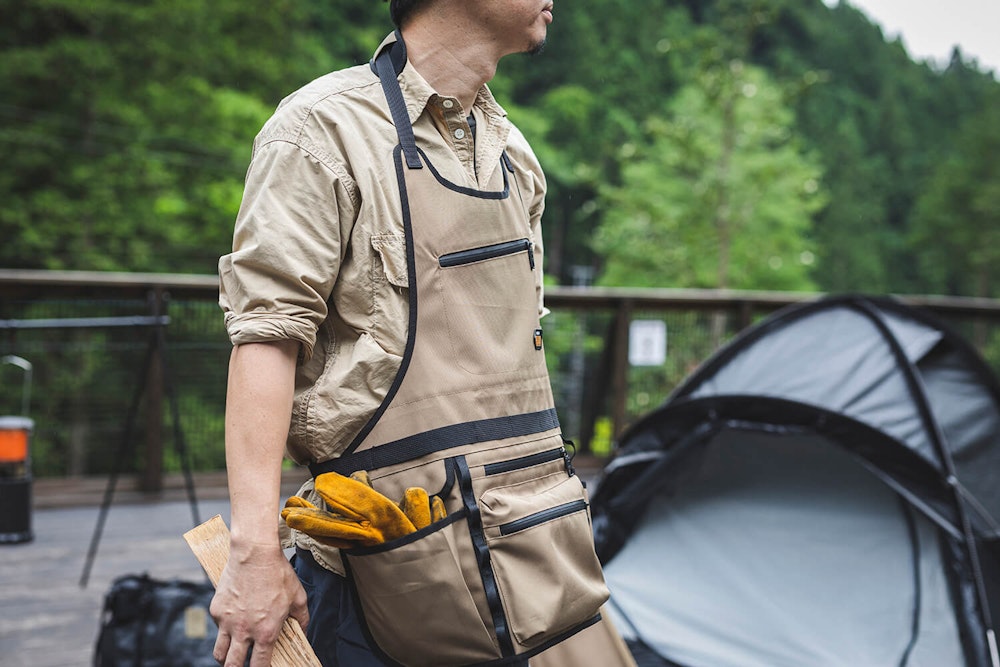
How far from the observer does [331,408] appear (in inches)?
37.5

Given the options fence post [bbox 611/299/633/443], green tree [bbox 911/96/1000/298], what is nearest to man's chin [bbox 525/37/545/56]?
fence post [bbox 611/299/633/443]

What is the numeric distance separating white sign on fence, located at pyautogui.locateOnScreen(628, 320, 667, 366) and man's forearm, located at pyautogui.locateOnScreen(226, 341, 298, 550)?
4.16 metres

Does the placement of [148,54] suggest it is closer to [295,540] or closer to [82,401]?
[82,401]

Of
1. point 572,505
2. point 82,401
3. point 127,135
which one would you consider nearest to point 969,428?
point 572,505

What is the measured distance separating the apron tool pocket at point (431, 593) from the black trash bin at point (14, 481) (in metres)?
2.95

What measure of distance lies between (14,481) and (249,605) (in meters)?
2.94

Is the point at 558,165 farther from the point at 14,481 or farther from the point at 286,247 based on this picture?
the point at 286,247

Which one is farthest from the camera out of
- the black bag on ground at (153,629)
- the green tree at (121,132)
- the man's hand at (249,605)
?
the green tree at (121,132)

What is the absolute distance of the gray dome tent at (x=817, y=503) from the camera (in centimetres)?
238

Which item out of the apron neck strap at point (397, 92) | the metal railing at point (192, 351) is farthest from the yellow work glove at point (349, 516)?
the metal railing at point (192, 351)

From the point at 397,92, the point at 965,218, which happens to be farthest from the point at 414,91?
the point at 965,218

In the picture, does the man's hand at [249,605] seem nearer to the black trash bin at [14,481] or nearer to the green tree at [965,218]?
the black trash bin at [14,481]

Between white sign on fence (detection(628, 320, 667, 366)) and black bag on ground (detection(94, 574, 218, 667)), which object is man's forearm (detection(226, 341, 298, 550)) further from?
white sign on fence (detection(628, 320, 667, 366))

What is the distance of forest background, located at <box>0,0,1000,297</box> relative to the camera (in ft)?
38.8
